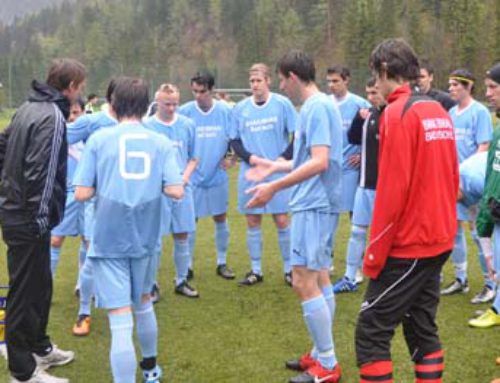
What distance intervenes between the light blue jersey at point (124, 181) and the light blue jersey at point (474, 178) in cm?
233

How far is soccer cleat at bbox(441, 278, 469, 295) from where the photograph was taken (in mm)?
6602

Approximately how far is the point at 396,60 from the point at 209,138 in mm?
4042

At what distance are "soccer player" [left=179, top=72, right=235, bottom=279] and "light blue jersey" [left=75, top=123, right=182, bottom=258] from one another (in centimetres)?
318

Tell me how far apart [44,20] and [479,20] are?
344 feet

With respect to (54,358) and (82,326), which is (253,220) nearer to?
(82,326)

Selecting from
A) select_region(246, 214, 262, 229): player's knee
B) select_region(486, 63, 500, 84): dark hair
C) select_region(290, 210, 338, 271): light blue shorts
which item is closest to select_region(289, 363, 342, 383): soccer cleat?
select_region(290, 210, 338, 271): light blue shorts

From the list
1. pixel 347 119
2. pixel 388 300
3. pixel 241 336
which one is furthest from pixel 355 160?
pixel 388 300

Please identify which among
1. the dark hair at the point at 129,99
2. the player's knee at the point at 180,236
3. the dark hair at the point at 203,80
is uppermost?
the dark hair at the point at 203,80

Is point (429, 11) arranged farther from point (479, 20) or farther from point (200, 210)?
point (200, 210)

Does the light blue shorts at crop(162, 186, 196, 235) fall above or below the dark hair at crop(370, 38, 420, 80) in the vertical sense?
below

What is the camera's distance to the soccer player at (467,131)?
632 cm

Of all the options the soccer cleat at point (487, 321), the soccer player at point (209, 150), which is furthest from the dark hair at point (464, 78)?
the soccer player at point (209, 150)

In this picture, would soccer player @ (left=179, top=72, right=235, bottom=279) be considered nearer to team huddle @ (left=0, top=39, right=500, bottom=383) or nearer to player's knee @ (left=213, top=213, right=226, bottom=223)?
player's knee @ (left=213, top=213, right=226, bottom=223)

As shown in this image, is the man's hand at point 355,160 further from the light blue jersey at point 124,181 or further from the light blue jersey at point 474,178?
the light blue jersey at point 124,181
